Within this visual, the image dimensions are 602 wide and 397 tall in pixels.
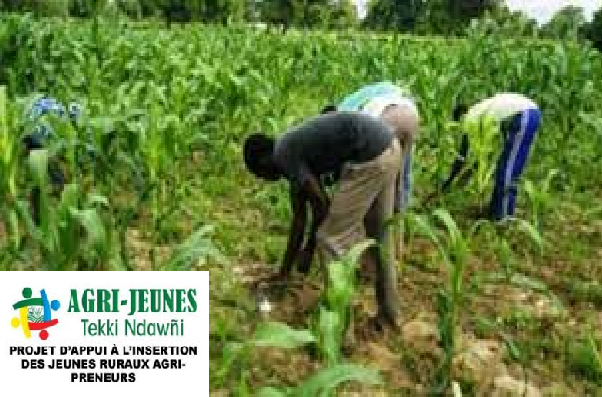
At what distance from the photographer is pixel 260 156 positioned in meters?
3.49

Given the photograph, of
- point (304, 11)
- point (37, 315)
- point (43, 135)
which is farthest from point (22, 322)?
point (304, 11)

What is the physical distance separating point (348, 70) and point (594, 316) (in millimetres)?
6404

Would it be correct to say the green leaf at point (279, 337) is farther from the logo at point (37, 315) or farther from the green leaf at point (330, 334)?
the logo at point (37, 315)

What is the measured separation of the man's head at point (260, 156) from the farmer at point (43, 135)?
0.96 m

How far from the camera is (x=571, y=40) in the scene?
333 inches

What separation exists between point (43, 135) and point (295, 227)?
1313 mm

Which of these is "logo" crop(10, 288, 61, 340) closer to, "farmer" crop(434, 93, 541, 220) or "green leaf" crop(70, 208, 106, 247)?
"green leaf" crop(70, 208, 106, 247)

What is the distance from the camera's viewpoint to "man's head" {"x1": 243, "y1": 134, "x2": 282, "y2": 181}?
347cm

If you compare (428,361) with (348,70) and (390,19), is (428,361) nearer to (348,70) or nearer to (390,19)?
(348,70)

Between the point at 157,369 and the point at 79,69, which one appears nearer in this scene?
the point at 157,369

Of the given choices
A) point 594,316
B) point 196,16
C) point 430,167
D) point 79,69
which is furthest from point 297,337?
point 196,16

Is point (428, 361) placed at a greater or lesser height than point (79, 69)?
lesser

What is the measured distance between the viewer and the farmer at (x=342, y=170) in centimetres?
336

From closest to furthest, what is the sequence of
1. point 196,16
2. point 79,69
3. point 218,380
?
point 218,380 → point 79,69 → point 196,16
